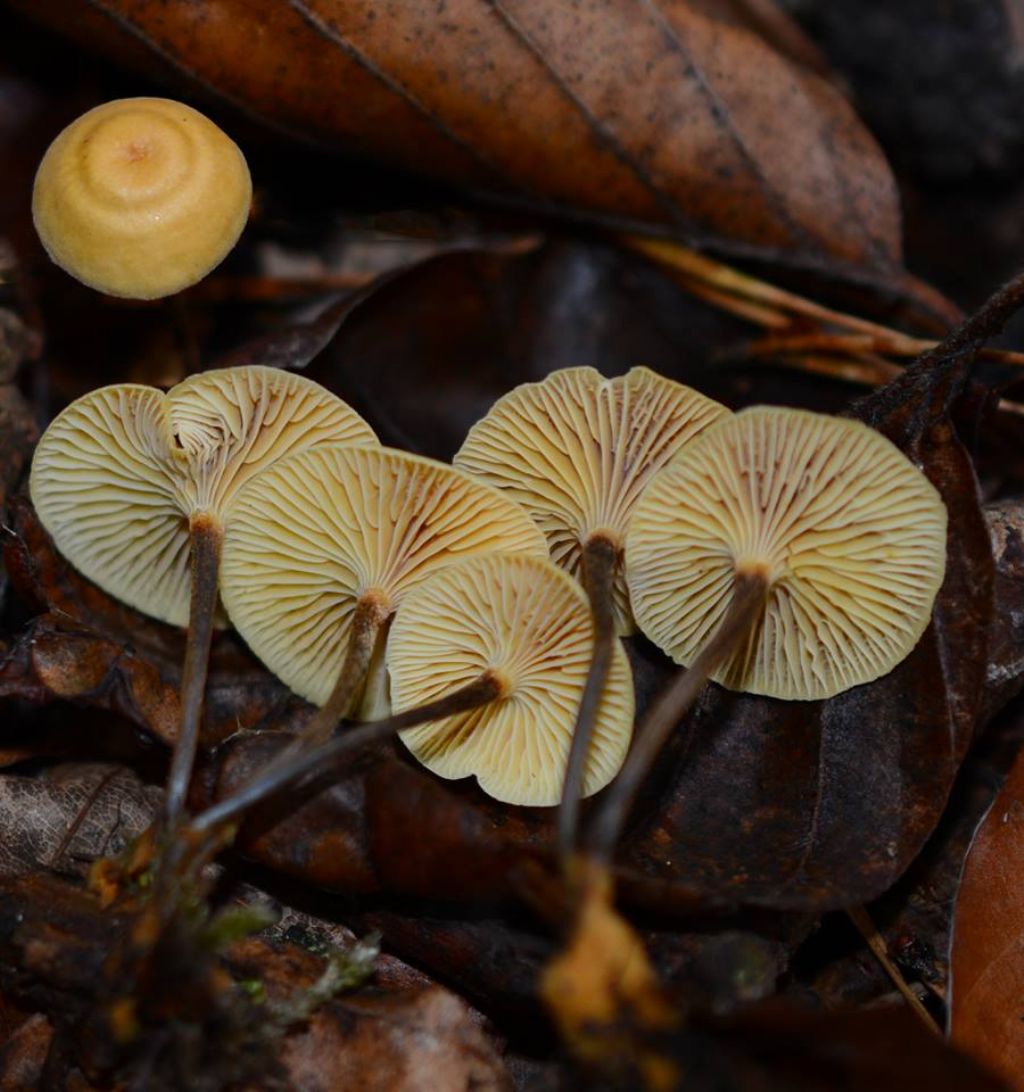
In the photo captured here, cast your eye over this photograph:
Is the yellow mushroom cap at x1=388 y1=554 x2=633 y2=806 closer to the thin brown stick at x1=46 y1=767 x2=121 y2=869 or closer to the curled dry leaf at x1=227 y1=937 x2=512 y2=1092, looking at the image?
the curled dry leaf at x1=227 y1=937 x2=512 y2=1092

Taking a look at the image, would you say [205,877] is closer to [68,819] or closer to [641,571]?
[68,819]

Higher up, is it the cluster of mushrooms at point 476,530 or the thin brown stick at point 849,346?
the thin brown stick at point 849,346

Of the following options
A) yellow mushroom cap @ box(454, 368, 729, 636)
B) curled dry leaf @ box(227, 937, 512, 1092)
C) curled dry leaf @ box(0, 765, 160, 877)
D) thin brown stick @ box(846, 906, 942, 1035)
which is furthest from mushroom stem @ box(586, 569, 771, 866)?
curled dry leaf @ box(0, 765, 160, 877)

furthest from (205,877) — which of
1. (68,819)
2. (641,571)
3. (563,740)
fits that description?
(641,571)

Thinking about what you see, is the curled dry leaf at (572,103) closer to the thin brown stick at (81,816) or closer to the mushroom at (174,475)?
the mushroom at (174,475)

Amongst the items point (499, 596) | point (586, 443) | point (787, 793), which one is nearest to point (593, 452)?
point (586, 443)

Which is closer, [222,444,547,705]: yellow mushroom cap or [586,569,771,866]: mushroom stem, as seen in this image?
[586,569,771,866]: mushroom stem

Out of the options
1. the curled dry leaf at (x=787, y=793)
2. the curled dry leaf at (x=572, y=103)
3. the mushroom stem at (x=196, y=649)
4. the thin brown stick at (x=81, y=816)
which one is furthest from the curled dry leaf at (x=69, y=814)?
the curled dry leaf at (x=572, y=103)
